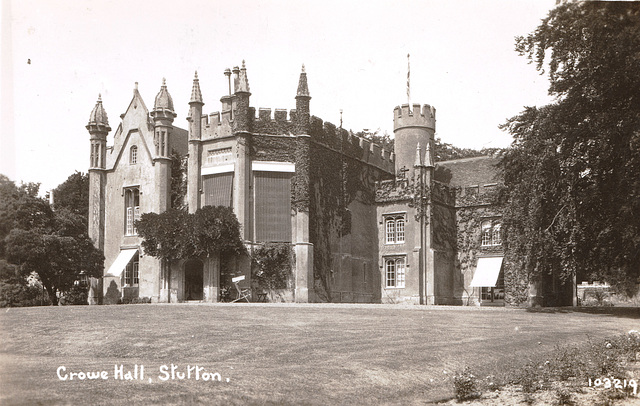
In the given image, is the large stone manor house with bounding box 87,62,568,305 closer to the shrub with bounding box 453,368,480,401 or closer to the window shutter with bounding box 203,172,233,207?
the window shutter with bounding box 203,172,233,207

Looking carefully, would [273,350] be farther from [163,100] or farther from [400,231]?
[400,231]

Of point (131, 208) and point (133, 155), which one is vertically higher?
point (133, 155)

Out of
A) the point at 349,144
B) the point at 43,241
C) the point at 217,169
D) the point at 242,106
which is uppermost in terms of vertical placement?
the point at 242,106

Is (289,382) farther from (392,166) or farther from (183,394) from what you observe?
(392,166)

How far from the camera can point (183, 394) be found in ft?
35.6

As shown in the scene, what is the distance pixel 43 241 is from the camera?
32875mm

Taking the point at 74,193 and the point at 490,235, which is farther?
the point at 74,193

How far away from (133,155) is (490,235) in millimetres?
19487

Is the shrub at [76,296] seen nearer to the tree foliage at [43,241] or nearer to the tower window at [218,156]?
the tree foliage at [43,241]

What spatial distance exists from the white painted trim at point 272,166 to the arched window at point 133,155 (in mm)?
7840

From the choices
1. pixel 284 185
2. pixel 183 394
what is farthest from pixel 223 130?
pixel 183 394

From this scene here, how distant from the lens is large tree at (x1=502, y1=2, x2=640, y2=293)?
2119 cm

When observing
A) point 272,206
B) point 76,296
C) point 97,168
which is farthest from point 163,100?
point 76,296

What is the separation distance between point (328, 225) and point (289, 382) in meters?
24.6
